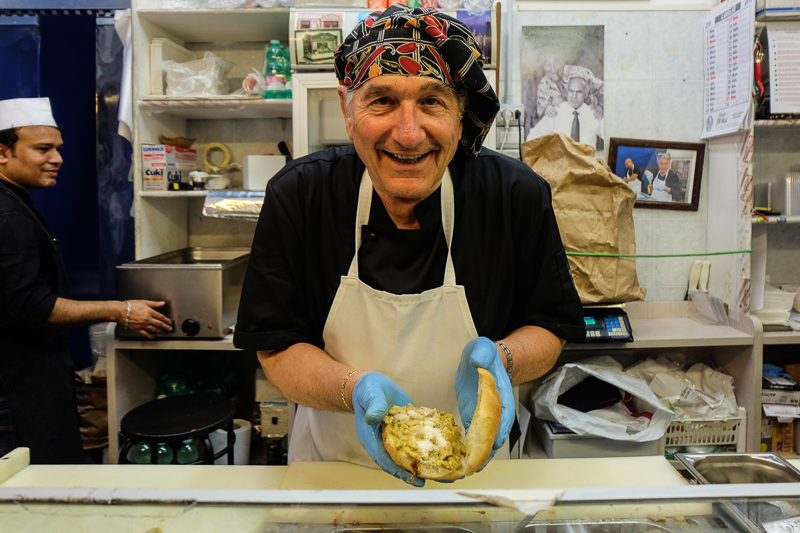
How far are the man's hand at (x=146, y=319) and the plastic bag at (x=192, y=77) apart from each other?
111 centimetres

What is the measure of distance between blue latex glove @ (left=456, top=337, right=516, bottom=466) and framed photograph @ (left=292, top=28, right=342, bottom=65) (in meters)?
1.79

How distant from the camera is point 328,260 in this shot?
1.36 meters

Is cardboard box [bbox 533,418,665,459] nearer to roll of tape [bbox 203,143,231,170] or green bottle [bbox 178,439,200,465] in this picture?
green bottle [bbox 178,439,200,465]

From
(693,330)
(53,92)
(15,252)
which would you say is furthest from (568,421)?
(53,92)

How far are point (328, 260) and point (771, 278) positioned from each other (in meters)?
2.81

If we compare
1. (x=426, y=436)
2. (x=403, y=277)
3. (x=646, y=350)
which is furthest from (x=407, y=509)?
(x=646, y=350)

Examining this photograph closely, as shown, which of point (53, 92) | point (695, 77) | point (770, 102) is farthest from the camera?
point (53, 92)

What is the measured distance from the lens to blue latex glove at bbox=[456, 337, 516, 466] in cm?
99

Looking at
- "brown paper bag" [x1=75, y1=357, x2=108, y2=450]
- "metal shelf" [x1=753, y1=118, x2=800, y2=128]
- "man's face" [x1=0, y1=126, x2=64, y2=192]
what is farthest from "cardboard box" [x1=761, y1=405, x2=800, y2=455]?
"man's face" [x1=0, y1=126, x2=64, y2=192]

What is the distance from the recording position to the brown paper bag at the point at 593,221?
2348 millimetres

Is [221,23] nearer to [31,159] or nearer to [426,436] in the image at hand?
[31,159]

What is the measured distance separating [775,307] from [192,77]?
3.17 meters

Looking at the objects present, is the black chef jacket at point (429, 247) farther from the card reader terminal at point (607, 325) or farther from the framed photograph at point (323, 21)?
the framed photograph at point (323, 21)

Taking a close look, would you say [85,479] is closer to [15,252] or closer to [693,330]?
[15,252]
